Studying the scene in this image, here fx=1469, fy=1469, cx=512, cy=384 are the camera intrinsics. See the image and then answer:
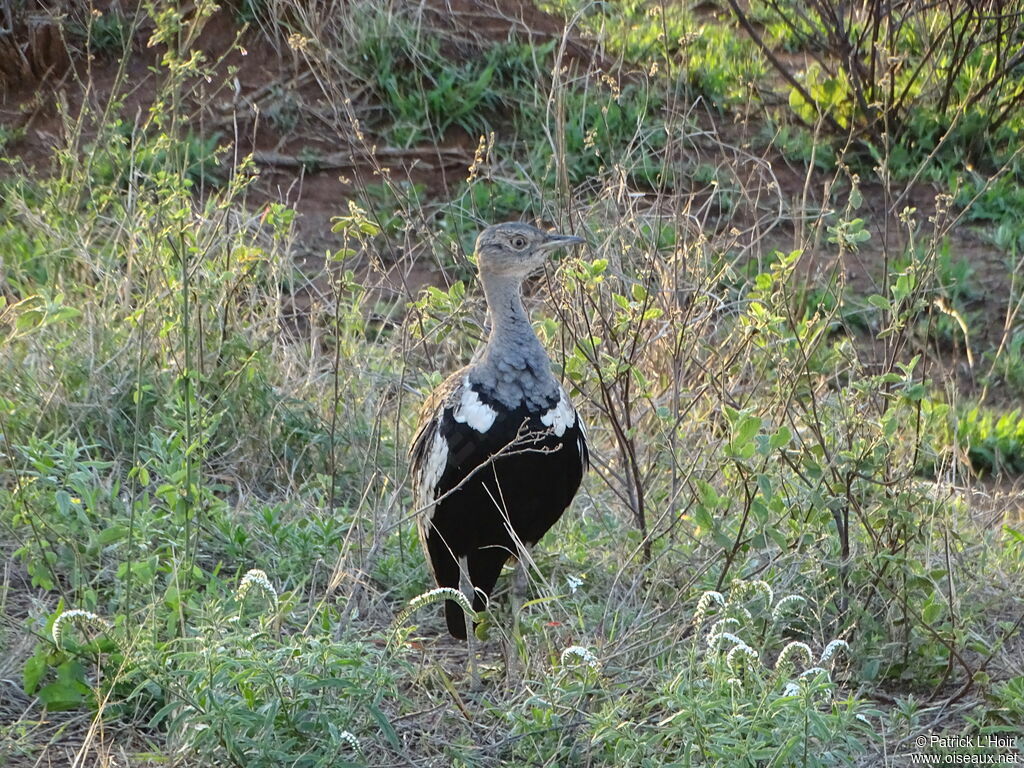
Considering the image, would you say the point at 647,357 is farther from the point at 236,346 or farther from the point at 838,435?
the point at 236,346

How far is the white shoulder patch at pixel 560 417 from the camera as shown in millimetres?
4172

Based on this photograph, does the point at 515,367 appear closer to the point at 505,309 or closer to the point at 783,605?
the point at 505,309

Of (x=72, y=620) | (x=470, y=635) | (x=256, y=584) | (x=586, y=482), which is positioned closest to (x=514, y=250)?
(x=586, y=482)

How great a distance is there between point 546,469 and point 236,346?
157 centimetres

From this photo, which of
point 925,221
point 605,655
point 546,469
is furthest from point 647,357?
point 925,221

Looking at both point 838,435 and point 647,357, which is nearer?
point 838,435

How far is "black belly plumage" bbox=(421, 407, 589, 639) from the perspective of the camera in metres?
4.14

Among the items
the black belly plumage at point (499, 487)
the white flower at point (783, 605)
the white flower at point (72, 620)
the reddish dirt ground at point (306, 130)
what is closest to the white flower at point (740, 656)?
the white flower at point (783, 605)

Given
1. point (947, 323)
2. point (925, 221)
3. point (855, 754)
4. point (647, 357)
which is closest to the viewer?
point (855, 754)

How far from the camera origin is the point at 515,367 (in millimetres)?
4246

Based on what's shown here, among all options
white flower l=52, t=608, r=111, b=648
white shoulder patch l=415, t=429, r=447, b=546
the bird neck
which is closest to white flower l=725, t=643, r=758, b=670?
white shoulder patch l=415, t=429, r=447, b=546

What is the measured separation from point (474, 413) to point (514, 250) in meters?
0.61

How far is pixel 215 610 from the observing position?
3352mm

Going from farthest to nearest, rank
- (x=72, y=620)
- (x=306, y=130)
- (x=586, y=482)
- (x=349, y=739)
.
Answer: (x=306, y=130) < (x=586, y=482) < (x=72, y=620) < (x=349, y=739)
